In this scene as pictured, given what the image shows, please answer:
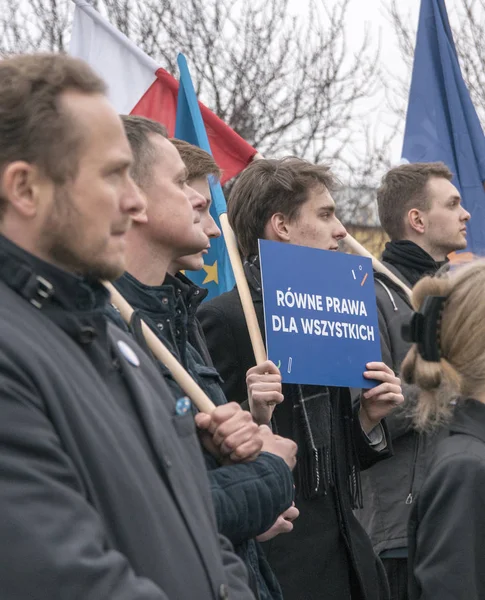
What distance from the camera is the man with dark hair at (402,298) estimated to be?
178 inches

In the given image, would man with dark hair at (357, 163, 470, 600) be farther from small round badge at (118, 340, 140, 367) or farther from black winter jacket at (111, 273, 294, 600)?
small round badge at (118, 340, 140, 367)

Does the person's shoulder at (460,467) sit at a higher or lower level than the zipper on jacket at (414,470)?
higher

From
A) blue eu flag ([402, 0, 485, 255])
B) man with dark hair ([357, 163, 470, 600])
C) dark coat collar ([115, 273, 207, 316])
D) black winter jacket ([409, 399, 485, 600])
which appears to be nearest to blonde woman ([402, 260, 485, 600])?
black winter jacket ([409, 399, 485, 600])

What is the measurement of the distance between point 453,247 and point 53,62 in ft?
13.2

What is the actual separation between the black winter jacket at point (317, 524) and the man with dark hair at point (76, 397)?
65.6 inches

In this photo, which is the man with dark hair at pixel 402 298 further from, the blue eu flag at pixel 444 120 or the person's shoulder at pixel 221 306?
the person's shoulder at pixel 221 306

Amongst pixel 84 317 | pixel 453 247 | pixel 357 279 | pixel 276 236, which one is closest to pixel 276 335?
pixel 357 279

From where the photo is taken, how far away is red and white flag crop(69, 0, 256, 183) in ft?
17.5

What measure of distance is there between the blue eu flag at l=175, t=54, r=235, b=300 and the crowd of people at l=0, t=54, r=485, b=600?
0.48m

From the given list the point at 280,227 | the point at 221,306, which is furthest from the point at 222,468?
the point at 280,227

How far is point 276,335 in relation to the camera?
365cm

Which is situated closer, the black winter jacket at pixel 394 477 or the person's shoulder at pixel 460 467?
the person's shoulder at pixel 460 467

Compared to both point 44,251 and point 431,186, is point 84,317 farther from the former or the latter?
point 431,186

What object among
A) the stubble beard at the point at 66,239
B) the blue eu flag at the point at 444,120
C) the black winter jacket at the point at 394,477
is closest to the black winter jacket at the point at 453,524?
the stubble beard at the point at 66,239
